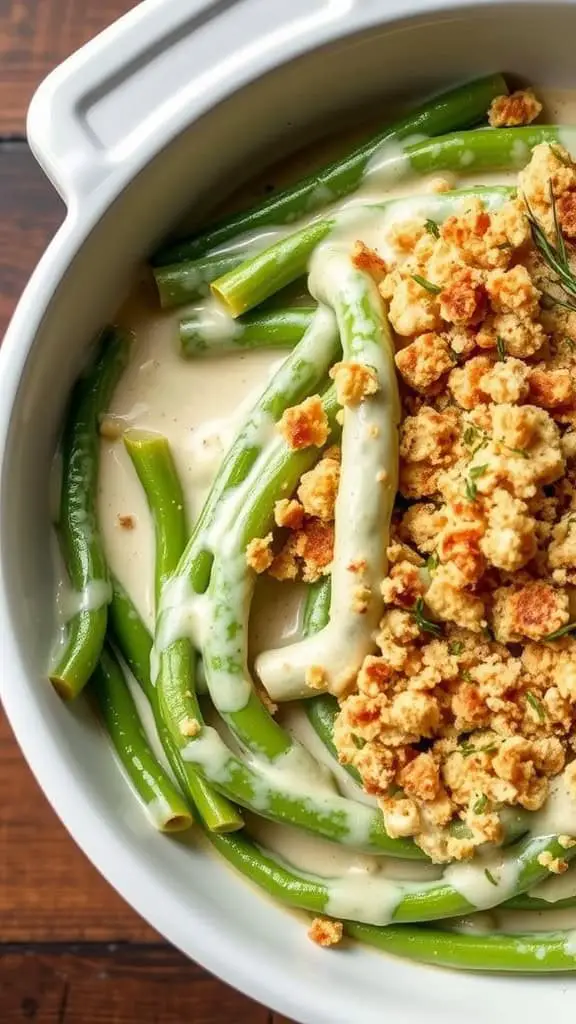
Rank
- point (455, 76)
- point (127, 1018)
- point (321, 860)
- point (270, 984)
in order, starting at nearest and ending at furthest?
point (270, 984), point (321, 860), point (455, 76), point (127, 1018)

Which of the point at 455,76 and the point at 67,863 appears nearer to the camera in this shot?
the point at 455,76

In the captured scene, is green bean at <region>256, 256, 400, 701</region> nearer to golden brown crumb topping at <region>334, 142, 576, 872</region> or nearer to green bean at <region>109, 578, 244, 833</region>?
golden brown crumb topping at <region>334, 142, 576, 872</region>

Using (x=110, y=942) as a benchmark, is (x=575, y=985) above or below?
above

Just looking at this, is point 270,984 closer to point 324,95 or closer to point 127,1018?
point 127,1018

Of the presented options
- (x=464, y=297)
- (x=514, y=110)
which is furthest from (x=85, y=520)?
(x=514, y=110)

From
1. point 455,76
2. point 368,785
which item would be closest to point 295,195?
point 455,76

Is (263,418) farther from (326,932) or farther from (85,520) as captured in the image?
(326,932)

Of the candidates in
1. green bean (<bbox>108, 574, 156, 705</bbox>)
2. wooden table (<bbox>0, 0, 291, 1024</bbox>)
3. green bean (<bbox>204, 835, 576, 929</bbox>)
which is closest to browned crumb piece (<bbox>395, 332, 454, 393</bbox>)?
green bean (<bbox>108, 574, 156, 705</bbox>)
